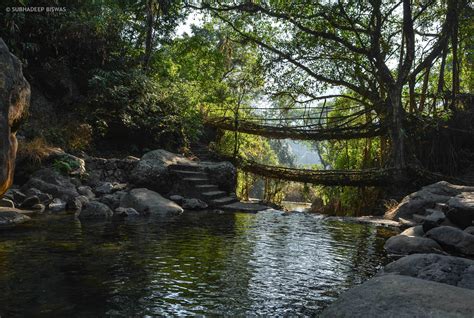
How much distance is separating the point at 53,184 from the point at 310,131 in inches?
360

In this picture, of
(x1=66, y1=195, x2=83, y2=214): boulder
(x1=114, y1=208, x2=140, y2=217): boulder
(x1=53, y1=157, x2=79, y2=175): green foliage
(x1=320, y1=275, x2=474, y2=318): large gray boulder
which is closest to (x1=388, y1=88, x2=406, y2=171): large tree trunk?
(x1=114, y1=208, x2=140, y2=217): boulder

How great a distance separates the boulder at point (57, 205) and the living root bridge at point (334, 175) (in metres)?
8.32

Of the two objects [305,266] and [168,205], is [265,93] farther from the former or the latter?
[305,266]

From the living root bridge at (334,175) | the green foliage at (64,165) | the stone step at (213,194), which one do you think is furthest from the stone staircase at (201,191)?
the living root bridge at (334,175)

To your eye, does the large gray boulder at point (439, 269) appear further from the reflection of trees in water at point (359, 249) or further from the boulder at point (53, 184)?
the boulder at point (53, 184)

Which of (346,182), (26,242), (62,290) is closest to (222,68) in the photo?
(346,182)

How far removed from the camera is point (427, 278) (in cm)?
399

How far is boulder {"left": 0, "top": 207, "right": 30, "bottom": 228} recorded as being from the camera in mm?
6641

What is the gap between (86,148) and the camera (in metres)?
12.6

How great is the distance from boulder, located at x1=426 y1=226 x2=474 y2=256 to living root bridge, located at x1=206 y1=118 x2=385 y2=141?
8.30 m

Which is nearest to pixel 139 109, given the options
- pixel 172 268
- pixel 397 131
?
pixel 397 131

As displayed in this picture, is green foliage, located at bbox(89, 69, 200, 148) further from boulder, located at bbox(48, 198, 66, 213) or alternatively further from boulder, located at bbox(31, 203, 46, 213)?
boulder, located at bbox(31, 203, 46, 213)

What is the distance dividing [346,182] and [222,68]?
41.7 feet

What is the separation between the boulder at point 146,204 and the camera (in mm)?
9055
